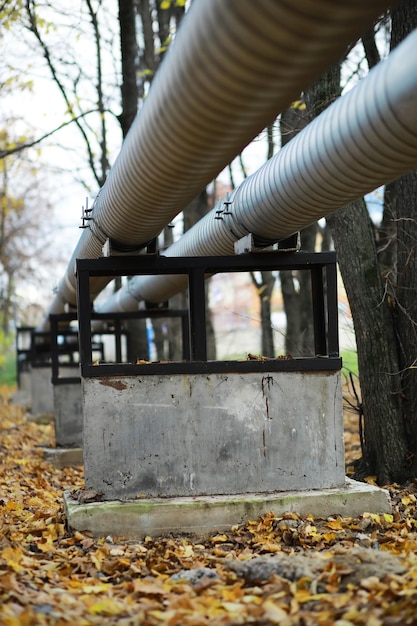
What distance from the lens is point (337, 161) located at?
4.92m

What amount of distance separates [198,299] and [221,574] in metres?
2.60

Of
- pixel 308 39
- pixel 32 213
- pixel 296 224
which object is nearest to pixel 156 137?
pixel 308 39

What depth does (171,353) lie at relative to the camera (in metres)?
21.2

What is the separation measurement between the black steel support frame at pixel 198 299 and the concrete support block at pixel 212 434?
8 cm

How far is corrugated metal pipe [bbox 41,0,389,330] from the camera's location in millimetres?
3439

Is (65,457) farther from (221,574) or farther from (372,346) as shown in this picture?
(221,574)

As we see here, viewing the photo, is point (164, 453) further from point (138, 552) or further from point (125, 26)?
point (125, 26)

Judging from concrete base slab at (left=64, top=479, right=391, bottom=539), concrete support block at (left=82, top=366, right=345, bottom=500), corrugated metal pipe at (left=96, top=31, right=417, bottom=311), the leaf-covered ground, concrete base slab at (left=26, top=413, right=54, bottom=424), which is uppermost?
corrugated metal pipe at (left=96, top=31, right=417, bottom=311)

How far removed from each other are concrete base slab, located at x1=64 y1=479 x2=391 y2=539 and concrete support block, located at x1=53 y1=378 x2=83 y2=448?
6388 millimetres

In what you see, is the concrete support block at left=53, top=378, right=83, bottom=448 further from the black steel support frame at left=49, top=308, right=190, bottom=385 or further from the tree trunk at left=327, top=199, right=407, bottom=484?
the tree trunk at left=327, top=199, right=407, bottom=484

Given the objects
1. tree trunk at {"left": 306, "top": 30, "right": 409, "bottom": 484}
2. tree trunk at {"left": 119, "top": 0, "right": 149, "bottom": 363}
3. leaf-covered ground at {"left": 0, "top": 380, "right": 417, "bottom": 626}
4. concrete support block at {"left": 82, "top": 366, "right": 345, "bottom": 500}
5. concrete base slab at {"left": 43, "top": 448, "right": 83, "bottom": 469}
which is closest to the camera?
leaf-covered ground at {"left": 0, "top": 380, "right": 417, "bottom": 626}

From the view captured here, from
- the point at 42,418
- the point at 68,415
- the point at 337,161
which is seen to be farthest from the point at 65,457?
the point at 337,161

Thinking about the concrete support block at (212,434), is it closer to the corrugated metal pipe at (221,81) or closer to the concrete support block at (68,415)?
the corrugated metal pipe at (221,81)

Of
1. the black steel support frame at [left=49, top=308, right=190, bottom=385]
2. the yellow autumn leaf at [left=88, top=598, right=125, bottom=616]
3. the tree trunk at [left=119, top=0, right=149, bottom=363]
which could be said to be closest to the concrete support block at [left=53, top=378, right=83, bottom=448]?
the black steel support frame at [left=49, top=308, right=190, bottom=385]
